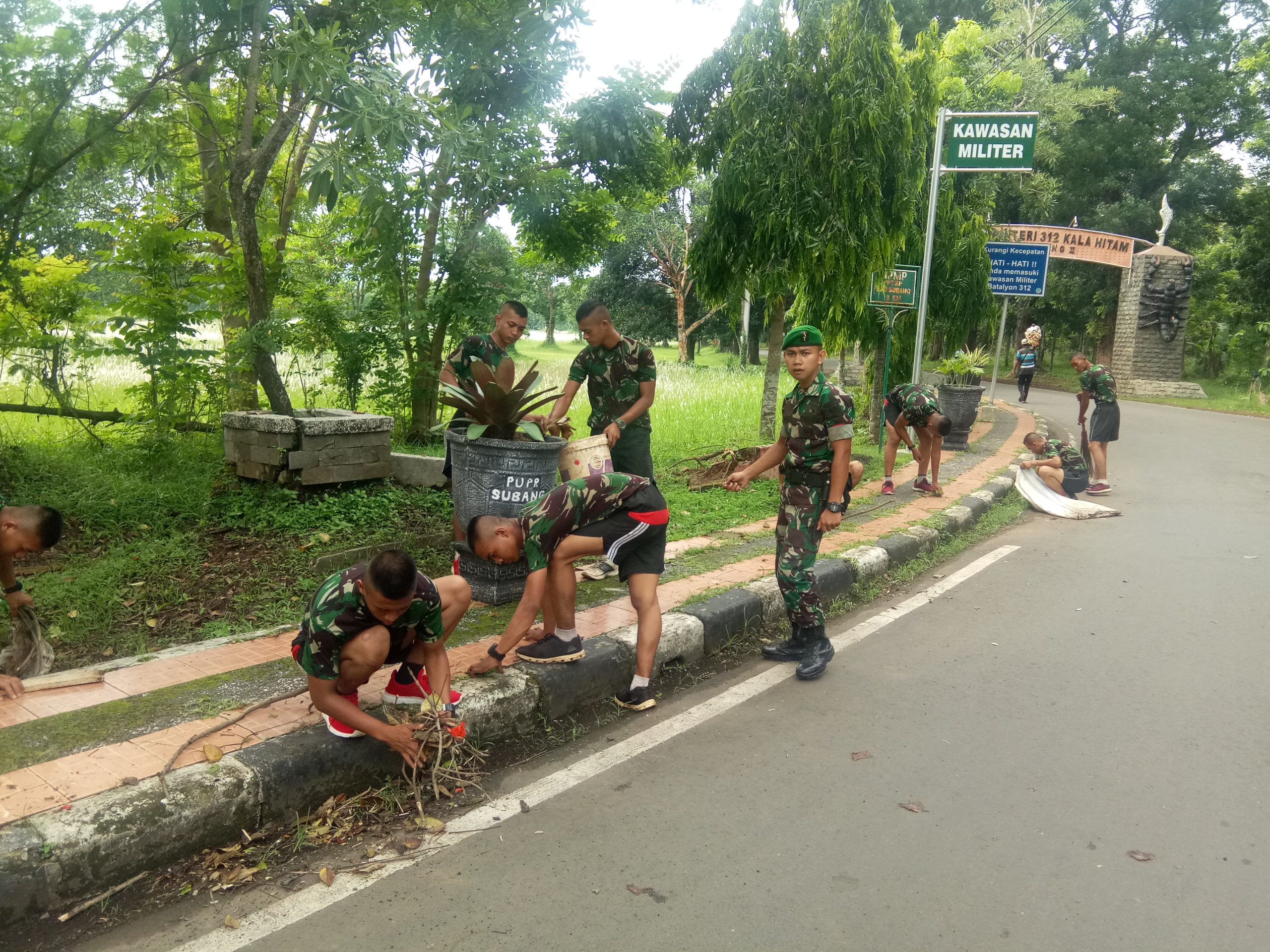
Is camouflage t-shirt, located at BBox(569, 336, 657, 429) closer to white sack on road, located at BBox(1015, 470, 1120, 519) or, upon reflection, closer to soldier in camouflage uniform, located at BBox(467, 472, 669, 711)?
soldier in camouflage uniform, located at BBox(467, 472, 669, 711)

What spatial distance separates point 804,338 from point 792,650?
168 centimetres

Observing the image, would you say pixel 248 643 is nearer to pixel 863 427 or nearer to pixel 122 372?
pixel 122 372

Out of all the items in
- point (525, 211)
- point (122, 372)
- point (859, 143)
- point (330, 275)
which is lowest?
point (122, 372)

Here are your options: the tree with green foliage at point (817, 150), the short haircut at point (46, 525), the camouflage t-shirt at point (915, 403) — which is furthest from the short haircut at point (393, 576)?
the tree with green foliage at point (817, 150)

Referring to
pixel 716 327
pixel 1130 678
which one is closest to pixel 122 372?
pixel 1130 678

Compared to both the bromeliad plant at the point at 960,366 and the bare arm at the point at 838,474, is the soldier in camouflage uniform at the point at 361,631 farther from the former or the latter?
the bromeliad plant at the point at 960,366

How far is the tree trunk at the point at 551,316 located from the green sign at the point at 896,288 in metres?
42.4

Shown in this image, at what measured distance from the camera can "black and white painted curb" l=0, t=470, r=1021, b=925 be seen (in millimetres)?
2592

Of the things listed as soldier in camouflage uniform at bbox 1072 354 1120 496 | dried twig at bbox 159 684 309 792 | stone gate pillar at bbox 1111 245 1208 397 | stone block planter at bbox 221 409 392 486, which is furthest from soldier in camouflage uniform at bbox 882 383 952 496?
stone gate pillar at bbox 1111 245 1208 397

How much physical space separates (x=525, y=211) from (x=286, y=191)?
3339mm

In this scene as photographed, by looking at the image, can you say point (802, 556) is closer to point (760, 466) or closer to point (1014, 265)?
point (760, 466)

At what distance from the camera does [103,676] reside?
4.00 meters

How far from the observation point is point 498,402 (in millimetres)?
5031

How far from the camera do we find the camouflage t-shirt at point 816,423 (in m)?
4.63
